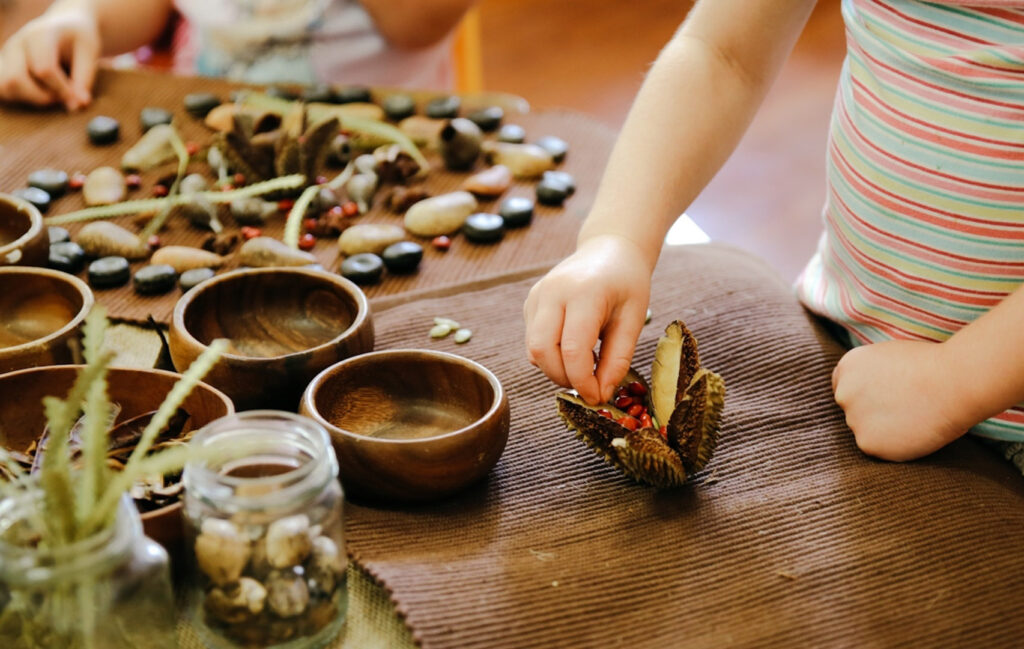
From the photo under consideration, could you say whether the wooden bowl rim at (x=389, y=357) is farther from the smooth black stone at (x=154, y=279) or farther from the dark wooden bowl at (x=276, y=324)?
the smooth black stone at (x=154, y=279)

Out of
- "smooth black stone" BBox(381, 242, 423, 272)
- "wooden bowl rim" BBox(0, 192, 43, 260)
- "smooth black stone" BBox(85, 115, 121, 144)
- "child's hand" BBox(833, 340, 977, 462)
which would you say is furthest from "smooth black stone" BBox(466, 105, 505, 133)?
"child's hand" BBox(833, 340, 977, 462)

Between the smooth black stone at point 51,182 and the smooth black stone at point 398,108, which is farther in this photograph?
the smooth black stone at point 398,108

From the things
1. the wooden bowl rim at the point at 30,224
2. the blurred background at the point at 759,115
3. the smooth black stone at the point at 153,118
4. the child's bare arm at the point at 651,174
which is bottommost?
the blurred background at the point at 759,115

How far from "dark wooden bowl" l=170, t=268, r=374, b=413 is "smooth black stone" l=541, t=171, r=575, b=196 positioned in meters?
0.40

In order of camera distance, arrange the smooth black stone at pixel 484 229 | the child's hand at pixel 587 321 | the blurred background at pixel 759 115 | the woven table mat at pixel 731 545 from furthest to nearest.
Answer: the blurred background at pixel 759 115 → the smooth black stone at pixel 484 229 → the child's hand at pixel 587 321 → the woven table mat at pixel 731 545

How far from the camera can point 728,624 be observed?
531 millimetres

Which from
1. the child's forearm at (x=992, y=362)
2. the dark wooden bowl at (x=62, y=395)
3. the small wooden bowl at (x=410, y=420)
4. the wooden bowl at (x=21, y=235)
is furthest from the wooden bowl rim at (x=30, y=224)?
the child's forearm at (x=992, y=362)

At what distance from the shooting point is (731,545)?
581 millimetres

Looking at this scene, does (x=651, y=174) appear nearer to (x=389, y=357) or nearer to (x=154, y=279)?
(x=389, y=357)

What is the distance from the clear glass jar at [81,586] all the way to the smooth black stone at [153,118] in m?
0.80

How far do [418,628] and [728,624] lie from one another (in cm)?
16

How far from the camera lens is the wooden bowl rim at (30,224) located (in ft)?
2.61

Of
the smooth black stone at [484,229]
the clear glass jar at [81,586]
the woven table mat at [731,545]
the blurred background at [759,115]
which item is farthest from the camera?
the blurred background at [759,115]

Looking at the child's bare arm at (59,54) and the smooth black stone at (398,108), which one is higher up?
the child's bare arm at (59,54)
